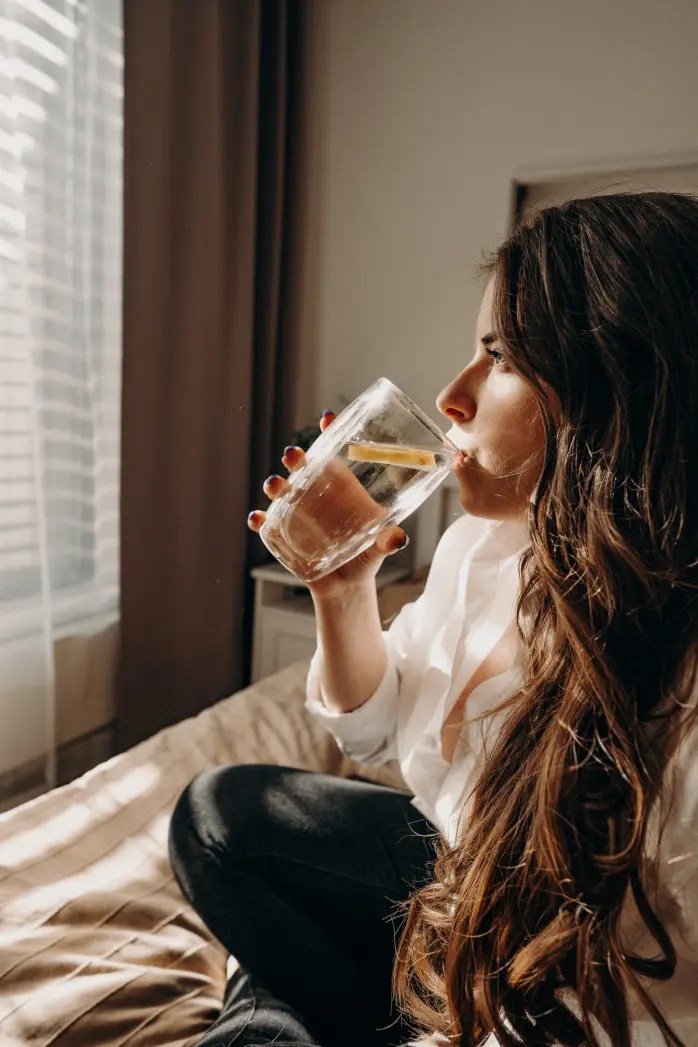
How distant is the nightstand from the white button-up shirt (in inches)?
49.8

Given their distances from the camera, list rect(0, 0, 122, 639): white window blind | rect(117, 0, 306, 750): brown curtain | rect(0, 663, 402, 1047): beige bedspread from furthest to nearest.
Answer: rect(117, 0, 306, 750): brown curtain < rect(0, 0, 122, 639): white window blind < rect(0, 663, 402, 1047): beige bedspread

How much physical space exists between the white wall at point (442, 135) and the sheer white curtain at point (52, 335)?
0.94m

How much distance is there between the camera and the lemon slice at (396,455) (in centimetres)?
75

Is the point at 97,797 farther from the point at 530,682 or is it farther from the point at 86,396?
the point at 86,396

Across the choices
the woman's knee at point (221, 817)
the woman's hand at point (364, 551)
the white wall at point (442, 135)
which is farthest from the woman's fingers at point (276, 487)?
the white wall at point (442, 135)

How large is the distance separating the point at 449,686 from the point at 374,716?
0.12 m

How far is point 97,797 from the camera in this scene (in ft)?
4.06

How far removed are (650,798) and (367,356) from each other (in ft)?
7.56

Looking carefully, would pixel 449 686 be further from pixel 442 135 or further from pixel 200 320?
pixel 442 135

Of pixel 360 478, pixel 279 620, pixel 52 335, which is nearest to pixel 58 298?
pixel 52 335

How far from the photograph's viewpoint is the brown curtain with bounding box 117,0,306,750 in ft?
6.68

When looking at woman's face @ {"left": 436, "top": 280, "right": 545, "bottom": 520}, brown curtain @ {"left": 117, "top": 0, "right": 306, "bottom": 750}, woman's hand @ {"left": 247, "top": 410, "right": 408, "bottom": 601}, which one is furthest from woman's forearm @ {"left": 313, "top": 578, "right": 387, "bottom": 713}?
brown curtain @ {"left": 117, "top": 0, "right": 306, "bottom": 750}

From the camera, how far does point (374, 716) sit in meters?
1.04

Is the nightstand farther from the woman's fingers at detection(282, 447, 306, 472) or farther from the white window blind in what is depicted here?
the woman's fingers at detection(282, 447, 306, 472)
